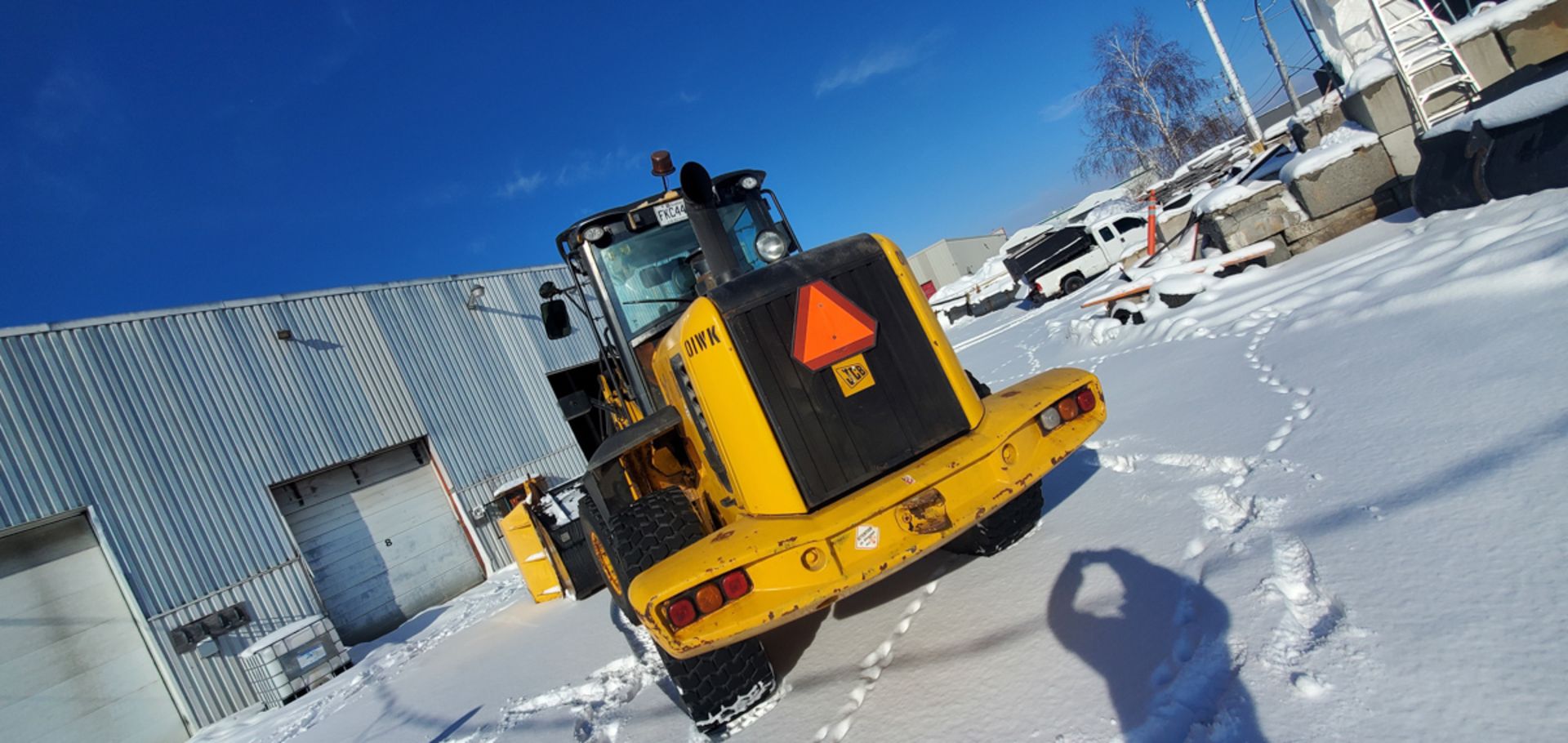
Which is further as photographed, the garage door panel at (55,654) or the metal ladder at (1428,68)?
the garage door panel at (55,654)

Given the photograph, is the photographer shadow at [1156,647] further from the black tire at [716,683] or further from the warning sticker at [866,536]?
the black tire at [716,683]

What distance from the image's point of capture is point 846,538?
8.63 feet

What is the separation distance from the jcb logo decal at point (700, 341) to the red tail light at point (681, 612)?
1.06m

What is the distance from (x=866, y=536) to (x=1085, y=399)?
4.34 feet

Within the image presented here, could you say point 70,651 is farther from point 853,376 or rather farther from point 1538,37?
point 1538,37

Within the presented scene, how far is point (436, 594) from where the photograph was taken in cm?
1158

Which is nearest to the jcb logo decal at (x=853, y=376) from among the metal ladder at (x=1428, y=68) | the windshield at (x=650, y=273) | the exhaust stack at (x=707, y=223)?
the exhaust stack at (x=707, y=223)

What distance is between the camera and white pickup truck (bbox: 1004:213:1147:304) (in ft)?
57.7

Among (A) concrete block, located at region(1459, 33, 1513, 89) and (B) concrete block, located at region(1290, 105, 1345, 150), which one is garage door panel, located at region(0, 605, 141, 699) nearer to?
(B) concrete block, located at region(1290, 105, 1345, 150)

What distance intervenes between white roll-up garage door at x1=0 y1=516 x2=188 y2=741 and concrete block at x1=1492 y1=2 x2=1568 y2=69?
16230mm

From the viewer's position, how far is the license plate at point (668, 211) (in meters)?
4.27

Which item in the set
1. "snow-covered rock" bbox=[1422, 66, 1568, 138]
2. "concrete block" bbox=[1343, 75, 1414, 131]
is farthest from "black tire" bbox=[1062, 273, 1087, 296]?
"snow-covered rock" bbox=[1422, 66, 1568, 138]

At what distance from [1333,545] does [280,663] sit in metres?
9.86

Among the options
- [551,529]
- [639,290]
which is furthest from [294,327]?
[639,290]
